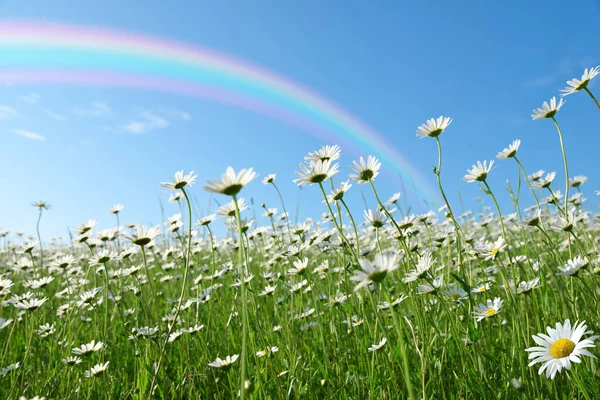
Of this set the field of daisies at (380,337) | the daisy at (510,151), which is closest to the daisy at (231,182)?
the field of daisies at (380,337)

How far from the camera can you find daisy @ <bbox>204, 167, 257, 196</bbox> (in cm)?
152

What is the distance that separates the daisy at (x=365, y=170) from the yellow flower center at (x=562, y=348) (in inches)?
49.1

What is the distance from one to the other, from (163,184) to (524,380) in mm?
2088

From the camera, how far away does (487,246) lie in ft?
7.68

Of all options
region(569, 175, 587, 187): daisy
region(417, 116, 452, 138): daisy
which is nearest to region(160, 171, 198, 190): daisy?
region(417, 116, 452, 138): daisy

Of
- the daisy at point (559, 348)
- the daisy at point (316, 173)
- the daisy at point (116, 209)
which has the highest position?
the daisy at point (116, 209)

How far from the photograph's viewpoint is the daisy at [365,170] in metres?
2.53

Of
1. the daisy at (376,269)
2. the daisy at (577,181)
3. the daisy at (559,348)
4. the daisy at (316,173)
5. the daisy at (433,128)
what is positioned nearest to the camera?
the daisy at (376,269)

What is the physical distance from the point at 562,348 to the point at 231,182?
1341mm

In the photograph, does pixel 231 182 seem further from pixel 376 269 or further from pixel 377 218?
pixel 377 218

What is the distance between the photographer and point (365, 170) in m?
2.54

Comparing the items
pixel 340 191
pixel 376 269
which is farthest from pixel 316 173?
pixel 376 269

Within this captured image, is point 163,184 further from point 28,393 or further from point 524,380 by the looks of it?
point 524,380

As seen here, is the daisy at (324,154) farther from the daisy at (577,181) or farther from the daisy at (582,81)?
the daisy at (577,181)
